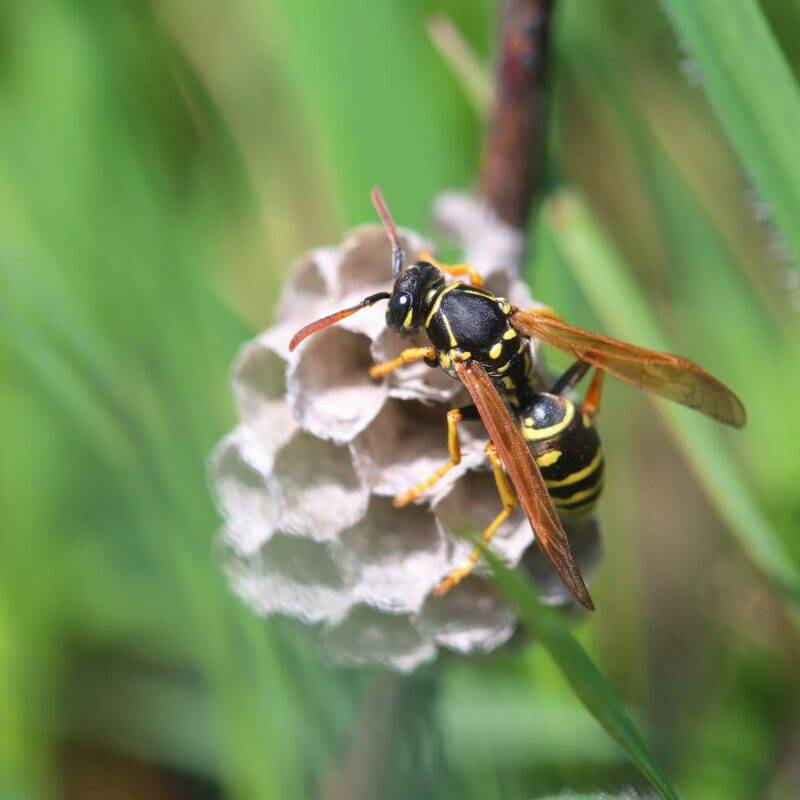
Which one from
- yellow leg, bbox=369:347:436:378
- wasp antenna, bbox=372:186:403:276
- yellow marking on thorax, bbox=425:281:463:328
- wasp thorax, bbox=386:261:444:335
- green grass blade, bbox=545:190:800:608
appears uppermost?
wasp antenna, bbox=372:186:403:276

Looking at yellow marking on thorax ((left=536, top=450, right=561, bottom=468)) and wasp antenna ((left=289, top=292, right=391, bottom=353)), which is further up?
wasp antenna ((left=289, top=292, right=391, bottom=353))

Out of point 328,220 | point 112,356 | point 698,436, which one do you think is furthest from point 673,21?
point 328,220

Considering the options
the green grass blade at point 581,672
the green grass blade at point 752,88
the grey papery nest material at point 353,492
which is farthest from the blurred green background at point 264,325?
the green grass blade at point 581,672

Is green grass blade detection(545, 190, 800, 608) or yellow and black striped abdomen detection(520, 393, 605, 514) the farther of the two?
green grass blade detection(545, 190, 800, 608)

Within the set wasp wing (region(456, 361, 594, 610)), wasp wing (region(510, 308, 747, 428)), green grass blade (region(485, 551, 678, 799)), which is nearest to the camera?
green grass blade (region(485, 551, 678, 799))

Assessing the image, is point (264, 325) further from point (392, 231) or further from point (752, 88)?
point (752, 88)

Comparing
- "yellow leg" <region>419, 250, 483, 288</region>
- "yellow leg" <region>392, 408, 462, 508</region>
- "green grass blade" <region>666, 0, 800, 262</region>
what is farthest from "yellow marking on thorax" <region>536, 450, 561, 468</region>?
"green grass blade" <region>666, 0, 800, 262</region>

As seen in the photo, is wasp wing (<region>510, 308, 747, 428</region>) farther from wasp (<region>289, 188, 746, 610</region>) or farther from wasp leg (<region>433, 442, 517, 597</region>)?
wasp leg (<region>433, 442, 517, 597</region>)

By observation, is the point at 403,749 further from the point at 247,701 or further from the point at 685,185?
the point at 685,185
